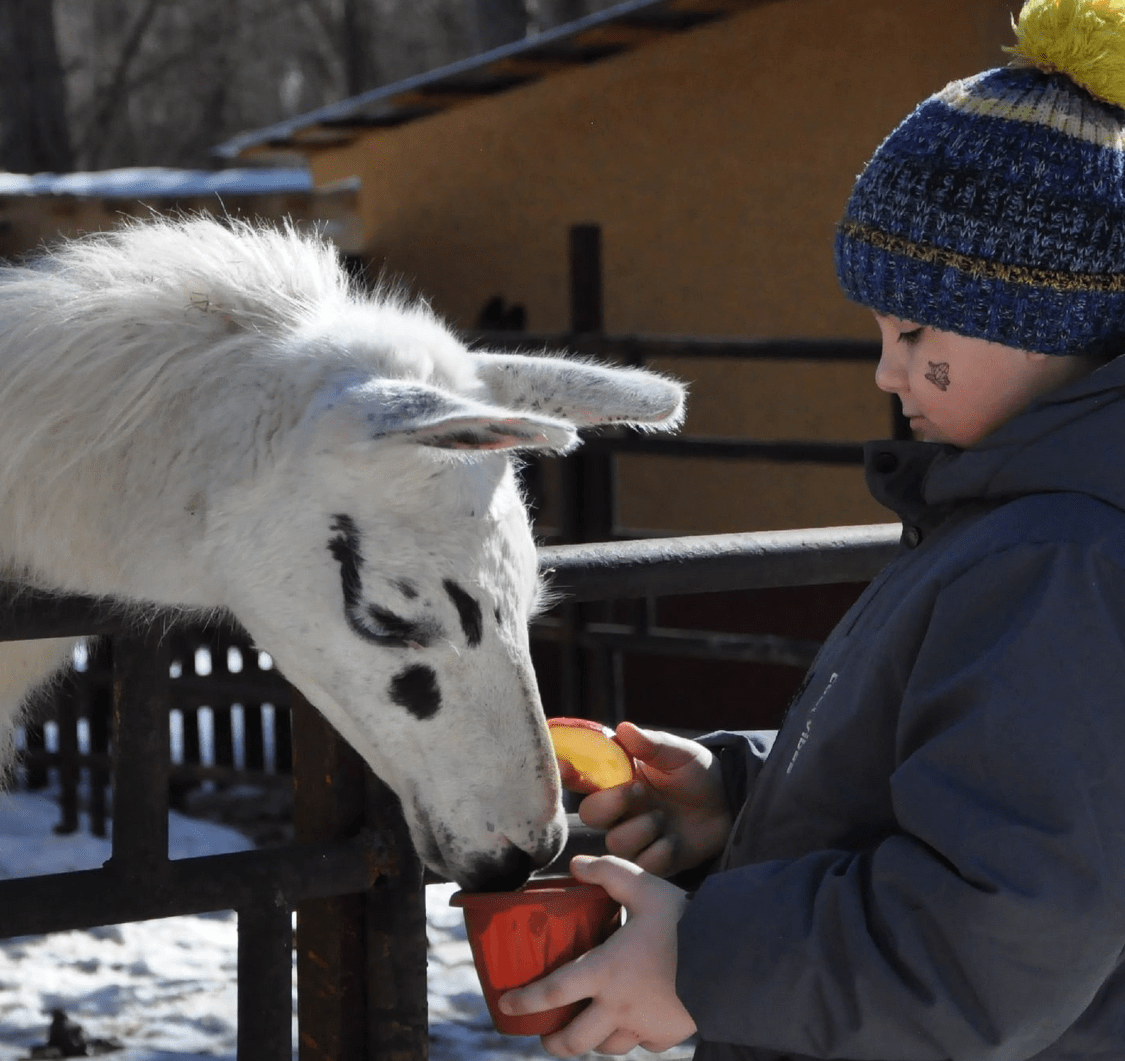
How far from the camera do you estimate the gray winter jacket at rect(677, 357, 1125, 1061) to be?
1169 millimetres

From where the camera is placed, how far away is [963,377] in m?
1.43

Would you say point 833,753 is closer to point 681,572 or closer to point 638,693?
point 681,572

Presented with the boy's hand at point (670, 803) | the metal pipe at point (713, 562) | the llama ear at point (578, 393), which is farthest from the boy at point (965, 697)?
the llama ear at point (578, 393)

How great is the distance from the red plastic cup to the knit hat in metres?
0.65

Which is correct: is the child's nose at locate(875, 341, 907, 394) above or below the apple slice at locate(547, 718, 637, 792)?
above

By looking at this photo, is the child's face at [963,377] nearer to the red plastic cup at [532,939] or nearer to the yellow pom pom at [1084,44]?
the yellow pom pom at [1084,44]

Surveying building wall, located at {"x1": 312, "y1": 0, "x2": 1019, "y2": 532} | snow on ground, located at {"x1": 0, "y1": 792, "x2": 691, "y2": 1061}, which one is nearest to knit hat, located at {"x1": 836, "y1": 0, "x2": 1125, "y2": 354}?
snow on ground, located at {"x1": 0, "y1": 792, "x2": 691, "y2": 1061}

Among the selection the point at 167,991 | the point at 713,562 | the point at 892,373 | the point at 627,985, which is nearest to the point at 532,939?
the point at 627,985

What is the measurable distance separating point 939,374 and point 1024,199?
0.19m

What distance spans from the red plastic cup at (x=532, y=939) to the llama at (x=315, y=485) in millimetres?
429

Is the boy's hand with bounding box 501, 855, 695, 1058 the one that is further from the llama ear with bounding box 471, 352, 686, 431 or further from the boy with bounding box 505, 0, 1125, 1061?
A: the llama ear with bounding box 471, 352, 686, 431

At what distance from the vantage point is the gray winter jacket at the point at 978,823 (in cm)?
117

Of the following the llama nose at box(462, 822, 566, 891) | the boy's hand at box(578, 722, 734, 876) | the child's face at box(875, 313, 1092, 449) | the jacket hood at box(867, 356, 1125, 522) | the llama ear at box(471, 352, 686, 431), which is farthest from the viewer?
the llama ear at box(471, 352, 686, 431)

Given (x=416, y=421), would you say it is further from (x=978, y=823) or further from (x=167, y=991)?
(x=167, y=991)
